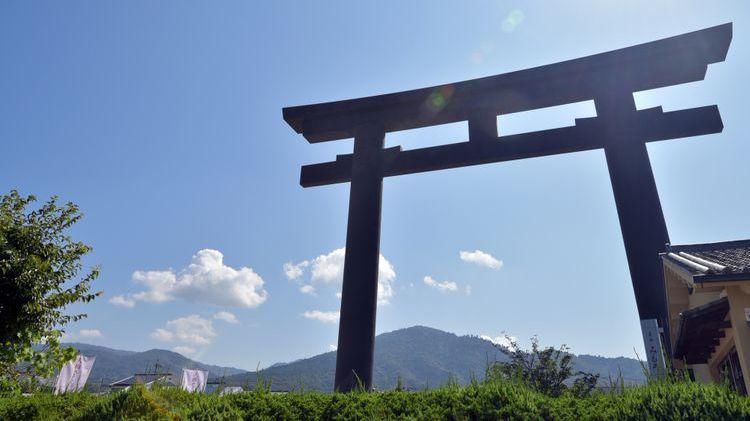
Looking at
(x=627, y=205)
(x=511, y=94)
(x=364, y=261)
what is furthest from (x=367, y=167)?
(x=627, y=205)

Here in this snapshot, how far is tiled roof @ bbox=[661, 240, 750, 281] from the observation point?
4.15 m

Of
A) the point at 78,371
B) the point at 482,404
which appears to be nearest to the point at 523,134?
the point at 482,404

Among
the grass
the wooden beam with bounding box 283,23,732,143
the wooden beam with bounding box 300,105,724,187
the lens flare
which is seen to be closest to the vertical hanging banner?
the grass

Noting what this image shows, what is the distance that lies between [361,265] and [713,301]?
3.96 meters

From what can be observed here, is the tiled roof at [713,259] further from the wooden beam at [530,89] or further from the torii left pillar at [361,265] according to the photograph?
the torii left pillar at [361,265]

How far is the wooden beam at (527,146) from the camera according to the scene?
5305 millimetres

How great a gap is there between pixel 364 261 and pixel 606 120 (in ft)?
11.5

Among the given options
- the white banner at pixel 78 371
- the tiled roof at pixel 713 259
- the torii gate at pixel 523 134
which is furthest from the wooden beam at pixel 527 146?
the white banner at pixel 78 371

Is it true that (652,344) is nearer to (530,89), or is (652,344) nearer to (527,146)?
(527,146)

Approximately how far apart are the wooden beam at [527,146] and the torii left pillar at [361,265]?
0.32m

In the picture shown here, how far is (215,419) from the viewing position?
3098mm

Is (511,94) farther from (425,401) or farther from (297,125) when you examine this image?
(425,401)

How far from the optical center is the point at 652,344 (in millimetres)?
4172

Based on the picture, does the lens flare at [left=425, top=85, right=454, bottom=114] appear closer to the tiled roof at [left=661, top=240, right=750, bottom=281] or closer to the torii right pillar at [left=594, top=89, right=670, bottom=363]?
the torii right pillar at [left=594, top=89, right=670, bottom=363]
